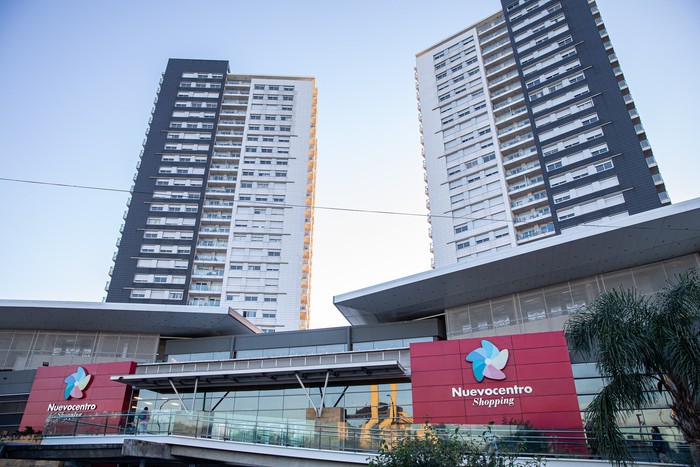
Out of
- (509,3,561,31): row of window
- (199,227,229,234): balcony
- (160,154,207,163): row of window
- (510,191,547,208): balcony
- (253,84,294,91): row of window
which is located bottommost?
(510,191,547,208): balcony

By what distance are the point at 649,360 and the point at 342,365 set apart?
15.2 m

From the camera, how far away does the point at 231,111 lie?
252 feet

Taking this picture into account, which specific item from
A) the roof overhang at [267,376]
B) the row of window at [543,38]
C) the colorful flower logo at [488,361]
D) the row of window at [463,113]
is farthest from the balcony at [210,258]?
the colorful flower logo at [488,361]

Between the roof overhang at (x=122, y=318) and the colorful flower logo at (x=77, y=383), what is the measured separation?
444 centimetres

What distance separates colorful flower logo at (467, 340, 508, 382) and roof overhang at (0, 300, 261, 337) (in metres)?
17.5

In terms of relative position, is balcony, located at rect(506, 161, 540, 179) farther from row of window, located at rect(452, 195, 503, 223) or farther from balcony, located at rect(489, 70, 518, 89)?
balcony, located at rect(489, 70, 518, 89)

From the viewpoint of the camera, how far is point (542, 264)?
29203 mm

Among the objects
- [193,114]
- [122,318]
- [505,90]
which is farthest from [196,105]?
[122,318]

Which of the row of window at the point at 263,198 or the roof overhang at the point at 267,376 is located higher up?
the row of window at the point at 263,198

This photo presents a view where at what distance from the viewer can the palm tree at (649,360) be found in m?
12.9

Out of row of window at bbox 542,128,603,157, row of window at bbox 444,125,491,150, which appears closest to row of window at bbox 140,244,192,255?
row of window at bbox 444,125,491,150

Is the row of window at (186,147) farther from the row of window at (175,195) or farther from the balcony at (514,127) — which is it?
the balcony at (514,127)

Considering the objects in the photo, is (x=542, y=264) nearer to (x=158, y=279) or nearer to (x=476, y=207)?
(x=476, y=207)

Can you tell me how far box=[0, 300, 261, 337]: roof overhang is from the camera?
113ft
